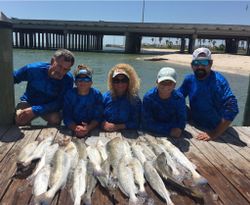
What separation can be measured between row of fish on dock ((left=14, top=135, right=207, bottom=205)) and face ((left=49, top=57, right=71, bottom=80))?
1453mm

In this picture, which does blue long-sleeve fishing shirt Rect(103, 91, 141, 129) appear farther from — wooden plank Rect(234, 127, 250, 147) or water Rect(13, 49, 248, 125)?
water Rect(13, 49, 248, 125)

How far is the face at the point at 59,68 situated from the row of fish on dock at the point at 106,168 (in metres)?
1.45

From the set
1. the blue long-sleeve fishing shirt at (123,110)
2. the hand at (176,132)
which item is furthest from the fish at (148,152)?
the blue long-sleeve fishing shirt at (123,110)

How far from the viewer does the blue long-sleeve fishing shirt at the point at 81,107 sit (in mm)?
5527

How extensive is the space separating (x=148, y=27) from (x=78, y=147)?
50.3 metres

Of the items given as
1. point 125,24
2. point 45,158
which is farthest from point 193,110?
point 125,24

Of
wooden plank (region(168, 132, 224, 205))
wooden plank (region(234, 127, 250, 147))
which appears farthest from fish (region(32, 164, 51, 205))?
wooden plank (region(234, 127, 250, 147))

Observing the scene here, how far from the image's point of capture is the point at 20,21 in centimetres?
5906

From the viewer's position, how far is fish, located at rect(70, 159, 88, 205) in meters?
3.20

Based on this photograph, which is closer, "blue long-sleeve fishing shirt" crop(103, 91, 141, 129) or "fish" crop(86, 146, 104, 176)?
"fish" crop(86, 146, 104, 176)

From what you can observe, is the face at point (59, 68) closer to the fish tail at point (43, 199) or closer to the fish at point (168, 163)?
the fish at point (168, 163)

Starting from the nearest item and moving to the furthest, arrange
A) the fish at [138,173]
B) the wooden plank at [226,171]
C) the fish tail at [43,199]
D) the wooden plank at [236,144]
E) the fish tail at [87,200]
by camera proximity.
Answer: the fish tail at [43,199] < the fish tail at [87,200] < the fish at [138,173] < the wooden plank at [226,171] < the wooden plank at [236,144]

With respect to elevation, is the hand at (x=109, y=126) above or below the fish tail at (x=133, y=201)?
above

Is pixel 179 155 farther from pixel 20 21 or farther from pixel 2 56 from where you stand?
pixel 20 21
